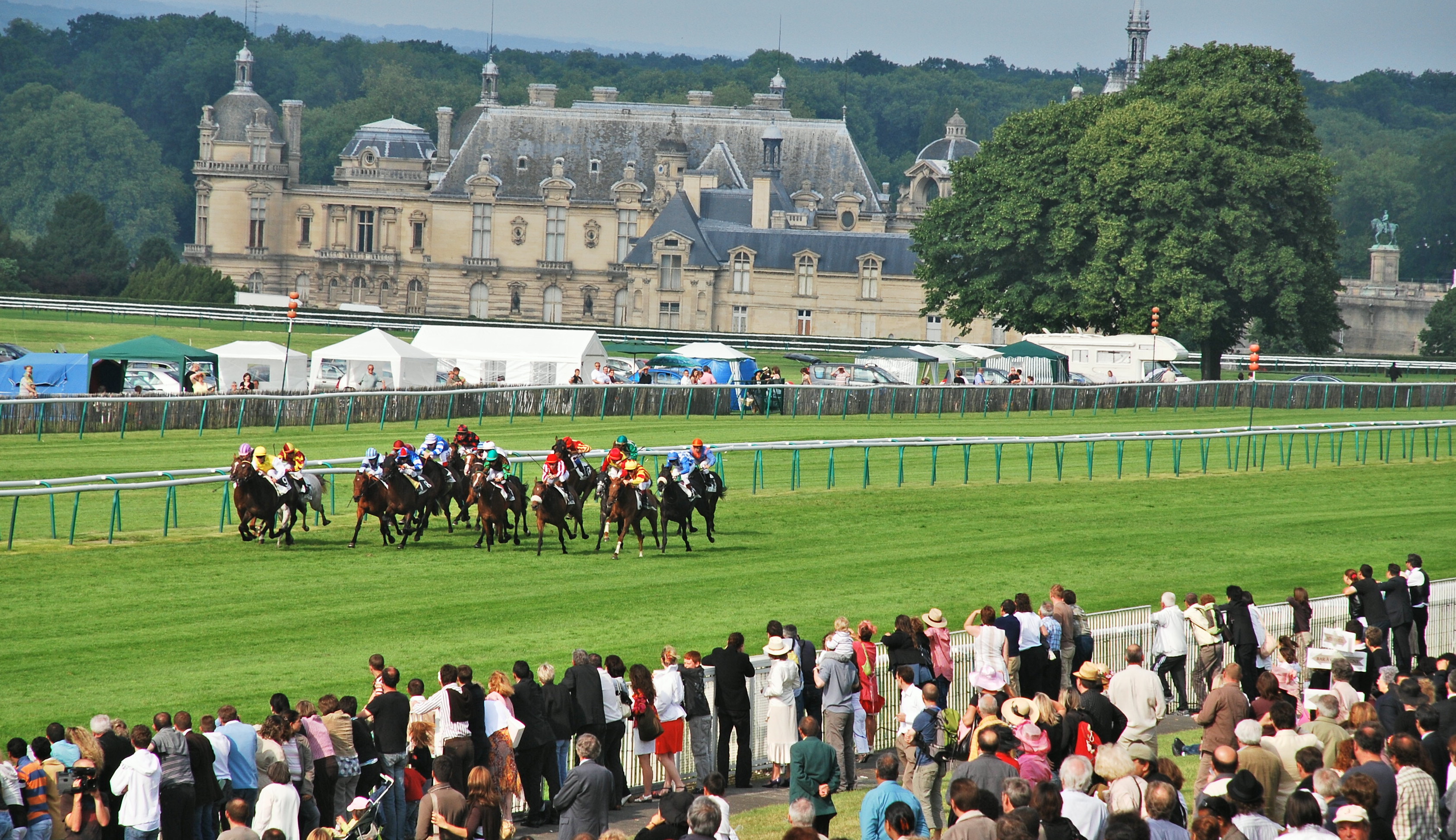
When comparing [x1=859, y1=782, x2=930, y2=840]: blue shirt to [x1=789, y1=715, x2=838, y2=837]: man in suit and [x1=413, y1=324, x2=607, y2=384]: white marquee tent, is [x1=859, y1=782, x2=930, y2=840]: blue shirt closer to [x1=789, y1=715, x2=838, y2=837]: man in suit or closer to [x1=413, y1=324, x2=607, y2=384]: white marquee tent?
[x1=789, y1=715, x2=838, y2=837]: man in suit

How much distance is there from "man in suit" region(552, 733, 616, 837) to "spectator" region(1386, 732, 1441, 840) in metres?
4.55

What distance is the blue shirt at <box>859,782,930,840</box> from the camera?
9.78 metres

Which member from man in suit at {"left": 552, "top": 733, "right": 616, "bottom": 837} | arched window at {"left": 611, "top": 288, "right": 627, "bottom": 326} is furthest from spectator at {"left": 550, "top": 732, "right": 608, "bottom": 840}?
arched window at {"left": 611, "top": 288, "right": 627, "bottom": 326}

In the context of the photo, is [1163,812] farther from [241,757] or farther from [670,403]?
[670,403]

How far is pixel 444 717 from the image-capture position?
39.7 feet

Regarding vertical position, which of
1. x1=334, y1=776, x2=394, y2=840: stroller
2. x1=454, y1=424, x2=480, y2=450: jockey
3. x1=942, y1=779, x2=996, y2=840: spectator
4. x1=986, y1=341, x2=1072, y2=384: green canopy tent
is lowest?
x1=334, y1=776, x2=394, y2=840: stroller

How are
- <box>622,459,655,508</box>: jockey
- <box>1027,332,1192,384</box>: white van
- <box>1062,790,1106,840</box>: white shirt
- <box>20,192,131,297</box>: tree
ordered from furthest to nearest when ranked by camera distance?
<box>20,192,131,297</box>: tree
<box>1027,332,1192,384</box>: white van
<box>622,459,655,508</box>: jockey
<box>1062,790,1106,840</box>: white shirt

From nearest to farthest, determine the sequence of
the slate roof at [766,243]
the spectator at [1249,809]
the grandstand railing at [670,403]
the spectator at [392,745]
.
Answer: the spectator at [1249,809] < the spectator at [392,745] < the grandstand railing at [670,403] < the slate roof at [766,243]

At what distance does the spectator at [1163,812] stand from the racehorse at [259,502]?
1431 cm

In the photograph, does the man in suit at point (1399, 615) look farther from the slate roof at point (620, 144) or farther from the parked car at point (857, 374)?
the slate roof at point (620, 144)

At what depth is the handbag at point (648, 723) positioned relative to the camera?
13.1 metres

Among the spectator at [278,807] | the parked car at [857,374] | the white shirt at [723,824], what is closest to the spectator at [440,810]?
the spectator at [278,807]

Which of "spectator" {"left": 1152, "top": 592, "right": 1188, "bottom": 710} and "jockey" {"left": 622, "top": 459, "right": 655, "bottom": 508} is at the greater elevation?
"jockey" {"left": 622, "top": 459, "right": 655, "bottom": 508}

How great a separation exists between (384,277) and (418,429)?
65.2m
